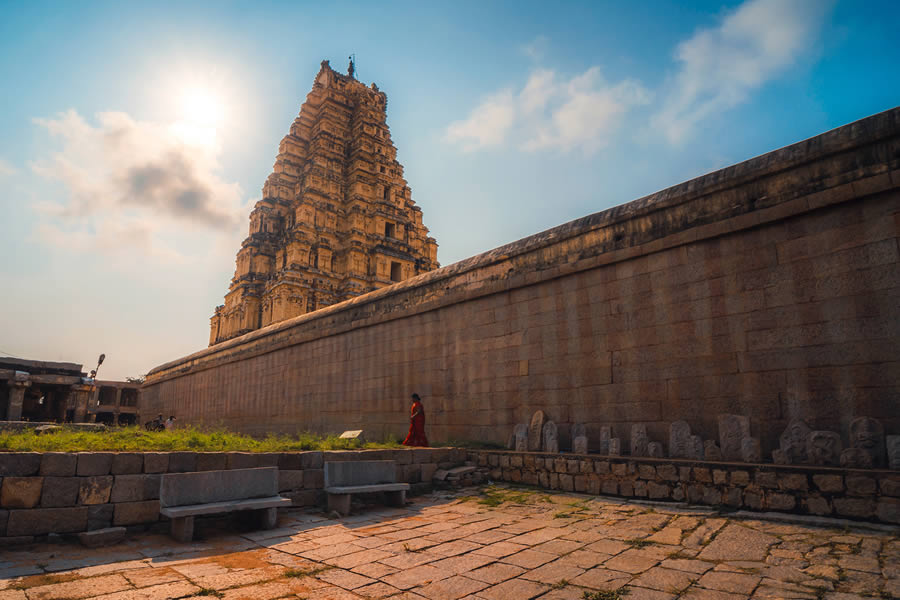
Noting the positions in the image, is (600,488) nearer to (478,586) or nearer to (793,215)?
(478,586)

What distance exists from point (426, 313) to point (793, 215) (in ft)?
25.1

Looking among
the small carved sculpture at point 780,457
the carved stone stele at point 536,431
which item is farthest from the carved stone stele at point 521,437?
the small carved sculpture at point 780,457

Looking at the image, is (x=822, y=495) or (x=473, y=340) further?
(x=473, y=340)

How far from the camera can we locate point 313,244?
29.9 meters

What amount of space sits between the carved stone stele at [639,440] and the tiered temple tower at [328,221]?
920 inches

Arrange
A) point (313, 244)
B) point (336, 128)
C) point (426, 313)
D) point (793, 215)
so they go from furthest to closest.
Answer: point (336, 128) < point (313, 244) < point (426, 313) < point (793, 215)

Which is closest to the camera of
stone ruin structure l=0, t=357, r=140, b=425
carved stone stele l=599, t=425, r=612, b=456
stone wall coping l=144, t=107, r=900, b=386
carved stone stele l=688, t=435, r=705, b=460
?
stone wall coping l=144, t=107, r=900, b=386

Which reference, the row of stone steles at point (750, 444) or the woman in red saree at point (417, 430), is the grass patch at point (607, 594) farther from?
the woman in red saree at point (417, 430)

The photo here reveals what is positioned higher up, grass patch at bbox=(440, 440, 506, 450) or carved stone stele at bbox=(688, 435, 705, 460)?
carved stone stele at bbox=(688, 435, 705, 460)

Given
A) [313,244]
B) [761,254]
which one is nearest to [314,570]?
[761,254]

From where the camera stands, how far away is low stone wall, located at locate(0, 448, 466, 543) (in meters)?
4.93

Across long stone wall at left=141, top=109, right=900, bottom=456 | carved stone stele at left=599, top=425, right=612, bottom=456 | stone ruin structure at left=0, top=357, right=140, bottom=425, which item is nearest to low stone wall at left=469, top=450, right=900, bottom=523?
carved stone stele at left=599, top=425, right=612, bottom=456

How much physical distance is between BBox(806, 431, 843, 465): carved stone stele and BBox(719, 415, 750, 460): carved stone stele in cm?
71

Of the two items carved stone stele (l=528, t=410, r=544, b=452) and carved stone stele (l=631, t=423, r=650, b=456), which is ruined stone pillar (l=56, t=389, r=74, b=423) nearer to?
carved stone stele (l=528, t=410, r=544, b=452)
